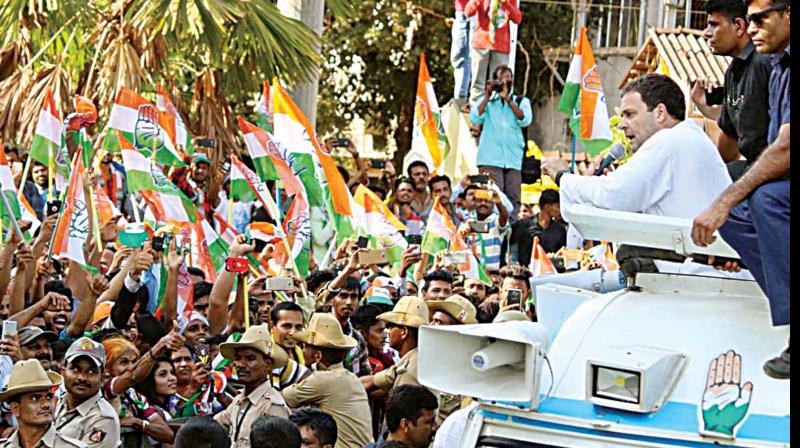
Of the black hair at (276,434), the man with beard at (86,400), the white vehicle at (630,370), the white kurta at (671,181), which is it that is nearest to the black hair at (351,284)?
the man with beard at (86,400)

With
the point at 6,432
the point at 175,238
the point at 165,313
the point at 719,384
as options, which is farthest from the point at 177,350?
the point at 719,384

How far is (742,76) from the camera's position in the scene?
5.57 m

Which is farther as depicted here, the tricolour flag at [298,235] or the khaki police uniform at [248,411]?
the tricolour flag at [298,235]

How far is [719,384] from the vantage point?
14.5ft

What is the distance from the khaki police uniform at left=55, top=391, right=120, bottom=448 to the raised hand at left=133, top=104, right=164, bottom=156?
476 centimetres

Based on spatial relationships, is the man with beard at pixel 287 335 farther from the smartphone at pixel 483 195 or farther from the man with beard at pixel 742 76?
the smartphone at pixel 483 195

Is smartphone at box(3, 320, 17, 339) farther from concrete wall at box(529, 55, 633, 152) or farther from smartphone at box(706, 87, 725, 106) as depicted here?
concrete wall at box(529, 55, 633, 152)

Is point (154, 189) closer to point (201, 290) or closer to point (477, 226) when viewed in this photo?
point (201, 290)

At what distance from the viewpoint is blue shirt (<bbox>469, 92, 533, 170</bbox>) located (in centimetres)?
1588

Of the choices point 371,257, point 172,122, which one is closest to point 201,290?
point 371,257

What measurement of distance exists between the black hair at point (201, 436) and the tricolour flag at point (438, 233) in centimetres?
535

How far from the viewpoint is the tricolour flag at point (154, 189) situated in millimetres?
11805

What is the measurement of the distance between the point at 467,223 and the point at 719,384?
8.10 m

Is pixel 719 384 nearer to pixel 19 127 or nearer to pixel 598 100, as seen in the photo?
pixel 598 100
